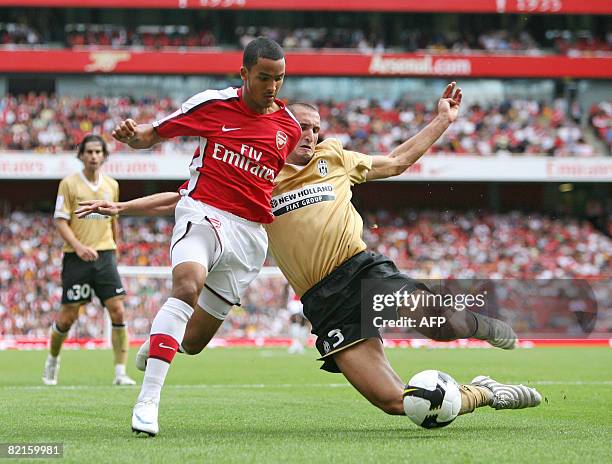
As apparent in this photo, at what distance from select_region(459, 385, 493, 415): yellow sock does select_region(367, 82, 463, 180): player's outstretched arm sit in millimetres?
1491

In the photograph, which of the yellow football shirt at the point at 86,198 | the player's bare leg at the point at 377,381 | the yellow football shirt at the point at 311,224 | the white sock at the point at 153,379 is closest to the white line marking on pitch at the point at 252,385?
the yellow football shirt at the point at 86,198

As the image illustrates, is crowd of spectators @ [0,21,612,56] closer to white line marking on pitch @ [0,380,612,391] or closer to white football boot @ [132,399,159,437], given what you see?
white line marking on pitch @ [0,380,612,391]

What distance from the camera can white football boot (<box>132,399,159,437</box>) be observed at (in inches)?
209

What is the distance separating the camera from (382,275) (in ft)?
20.4

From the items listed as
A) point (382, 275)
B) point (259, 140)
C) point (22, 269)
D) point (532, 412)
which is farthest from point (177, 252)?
point (22, 269)

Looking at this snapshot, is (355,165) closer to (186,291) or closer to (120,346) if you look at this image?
(186,291)

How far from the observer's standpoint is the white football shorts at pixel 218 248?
578cm

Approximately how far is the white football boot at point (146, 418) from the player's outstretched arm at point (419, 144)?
2209 millimetres

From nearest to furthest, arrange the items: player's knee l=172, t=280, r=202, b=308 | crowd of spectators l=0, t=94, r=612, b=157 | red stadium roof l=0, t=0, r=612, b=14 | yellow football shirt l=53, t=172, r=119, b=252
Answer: player's knee l=172, t=280, r=202, b=308, yellow football shirt l=53, t=172, r=119, b=252, crowd of spectators l=0, t=94, r=612, b=157, red stadium roof l=0, t=0, r=612, b=14

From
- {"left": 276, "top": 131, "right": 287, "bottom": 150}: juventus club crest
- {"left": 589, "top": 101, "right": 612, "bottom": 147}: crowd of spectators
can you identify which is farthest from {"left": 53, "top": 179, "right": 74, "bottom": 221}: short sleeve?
{"left": 589, "top": 101, "right": 612, "bottom": 147}: crowd of spectators

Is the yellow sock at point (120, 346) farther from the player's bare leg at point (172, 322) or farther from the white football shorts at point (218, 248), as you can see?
the player's bare leg at point (172, 322)

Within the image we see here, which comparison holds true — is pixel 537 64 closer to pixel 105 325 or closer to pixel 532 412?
pixel 105 325

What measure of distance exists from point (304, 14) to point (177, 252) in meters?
35.0

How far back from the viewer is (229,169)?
5.99m
